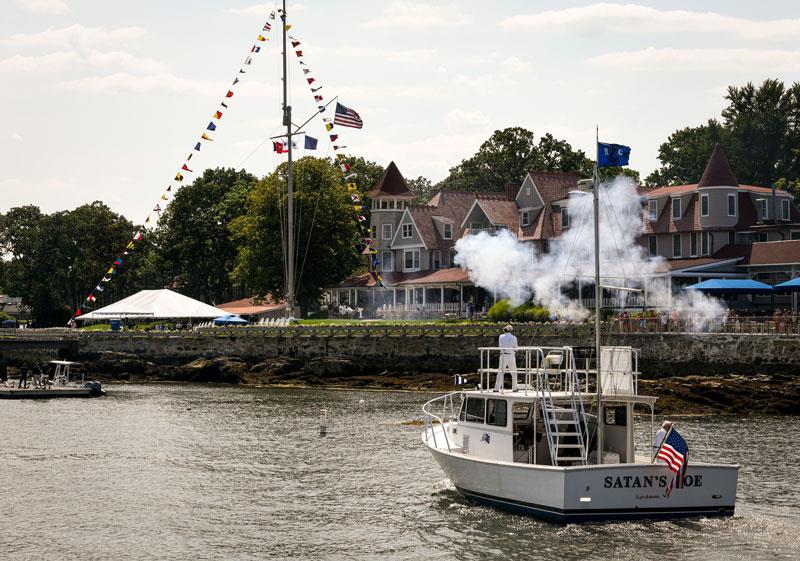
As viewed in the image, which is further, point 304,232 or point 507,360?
point 304,232

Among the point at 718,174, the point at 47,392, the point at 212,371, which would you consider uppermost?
the point at 718,174

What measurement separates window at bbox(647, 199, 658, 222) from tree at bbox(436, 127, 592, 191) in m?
38.4

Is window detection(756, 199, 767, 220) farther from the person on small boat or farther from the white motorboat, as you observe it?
the person on small boat

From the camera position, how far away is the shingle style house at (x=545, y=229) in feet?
251

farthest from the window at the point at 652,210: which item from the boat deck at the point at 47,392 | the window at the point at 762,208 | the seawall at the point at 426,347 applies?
the boat deck at the point at 47,392

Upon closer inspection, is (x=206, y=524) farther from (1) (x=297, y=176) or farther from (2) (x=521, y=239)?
(1) (x=297, y=176)

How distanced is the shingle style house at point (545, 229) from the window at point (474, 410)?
4728cm

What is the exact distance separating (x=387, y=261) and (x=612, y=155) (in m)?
76.7

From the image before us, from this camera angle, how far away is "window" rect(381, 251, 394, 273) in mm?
104738

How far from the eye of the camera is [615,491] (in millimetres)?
25656

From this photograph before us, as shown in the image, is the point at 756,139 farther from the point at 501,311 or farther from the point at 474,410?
the point at 474,410

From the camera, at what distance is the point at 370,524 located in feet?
91.5

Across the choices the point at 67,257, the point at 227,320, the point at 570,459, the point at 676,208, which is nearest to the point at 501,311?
the point at 676,208

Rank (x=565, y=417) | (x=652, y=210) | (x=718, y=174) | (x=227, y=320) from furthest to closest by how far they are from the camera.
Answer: (x=227, y=320)
(x=652, y=210)
(x=718, y=174)
(x=565, y=417)
